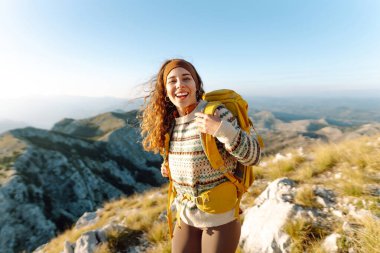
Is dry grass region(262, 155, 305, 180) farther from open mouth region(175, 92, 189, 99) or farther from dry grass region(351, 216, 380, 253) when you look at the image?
open mouth region(175, 92, 189, 99)

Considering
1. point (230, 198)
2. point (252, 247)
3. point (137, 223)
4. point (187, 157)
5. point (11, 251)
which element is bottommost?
point (11, 251)

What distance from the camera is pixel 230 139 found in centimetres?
225

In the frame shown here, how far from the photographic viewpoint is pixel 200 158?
8.66 feet

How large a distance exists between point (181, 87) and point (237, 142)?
95 cm

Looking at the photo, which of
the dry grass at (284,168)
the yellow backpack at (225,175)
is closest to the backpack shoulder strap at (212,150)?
the yellow backpack at (225,175)

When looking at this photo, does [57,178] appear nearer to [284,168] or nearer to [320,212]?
[284,168]

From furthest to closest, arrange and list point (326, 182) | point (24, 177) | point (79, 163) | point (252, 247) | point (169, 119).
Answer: point (79, 163), point (24, 177), point (326, 182), point (252, 247), point (169, 119)

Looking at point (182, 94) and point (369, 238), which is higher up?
point (182, 94)

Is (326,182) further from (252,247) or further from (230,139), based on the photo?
(230,139)

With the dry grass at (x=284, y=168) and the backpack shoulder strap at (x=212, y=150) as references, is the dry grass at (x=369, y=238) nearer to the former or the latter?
the backpack shoulder strap at (x=212, y=150)

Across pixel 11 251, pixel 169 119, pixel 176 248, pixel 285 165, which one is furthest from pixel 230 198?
pixel 11 251

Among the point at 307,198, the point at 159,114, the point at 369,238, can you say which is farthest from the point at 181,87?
the point at 307,198

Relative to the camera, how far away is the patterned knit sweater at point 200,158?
2.29 metres

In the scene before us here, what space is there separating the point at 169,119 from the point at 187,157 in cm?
79
